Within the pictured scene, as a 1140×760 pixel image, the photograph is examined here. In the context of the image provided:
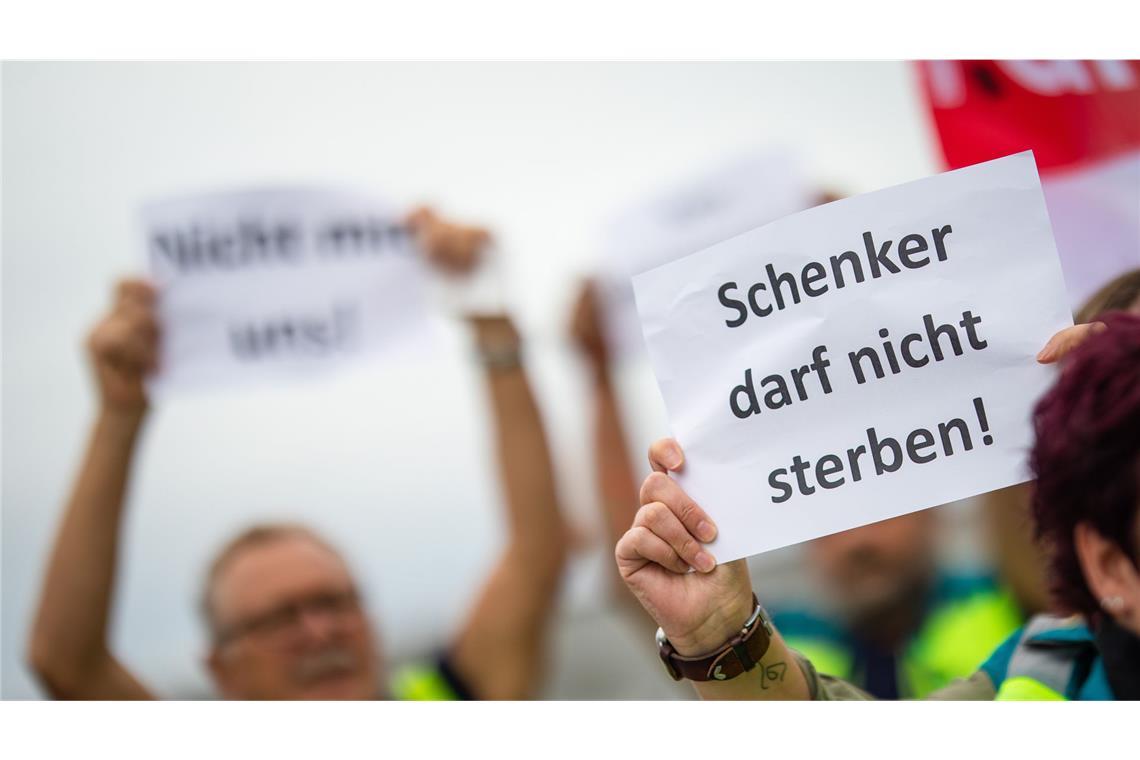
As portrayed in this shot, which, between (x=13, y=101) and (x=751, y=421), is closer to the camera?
(x=751, y=421)

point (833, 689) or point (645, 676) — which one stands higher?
point (833, 689)

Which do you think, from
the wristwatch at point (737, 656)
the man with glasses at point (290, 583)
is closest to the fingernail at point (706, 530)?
the wristwatch at point (737, 656)

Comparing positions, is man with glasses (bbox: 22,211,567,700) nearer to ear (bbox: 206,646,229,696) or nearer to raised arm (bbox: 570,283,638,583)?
ear (bbox: 206,646,229,696)

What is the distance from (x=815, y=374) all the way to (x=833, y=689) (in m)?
0.43

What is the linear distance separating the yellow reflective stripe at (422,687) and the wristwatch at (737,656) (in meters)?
1.22

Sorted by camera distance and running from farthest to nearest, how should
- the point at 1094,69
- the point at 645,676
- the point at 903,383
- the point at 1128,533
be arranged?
the point at 645,676, the point at 1094,69, the point at 903,383, the point at 1128,533

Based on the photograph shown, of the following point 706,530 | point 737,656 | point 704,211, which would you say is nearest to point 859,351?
point 706,530

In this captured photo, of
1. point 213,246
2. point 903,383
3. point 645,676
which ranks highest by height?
point 213,246

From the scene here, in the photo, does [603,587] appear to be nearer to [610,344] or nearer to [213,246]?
[610,344]

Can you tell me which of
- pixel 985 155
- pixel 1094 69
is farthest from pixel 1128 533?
pixel 1094 69

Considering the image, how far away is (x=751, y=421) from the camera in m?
1.19

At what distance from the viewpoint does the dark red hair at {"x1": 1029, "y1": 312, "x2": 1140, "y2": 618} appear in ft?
3.13

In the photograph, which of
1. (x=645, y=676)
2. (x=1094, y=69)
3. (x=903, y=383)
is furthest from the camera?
(x=645, y=676)

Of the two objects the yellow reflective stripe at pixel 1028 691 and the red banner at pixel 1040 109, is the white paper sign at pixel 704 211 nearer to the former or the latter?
the red banner at pixel 1040 109
